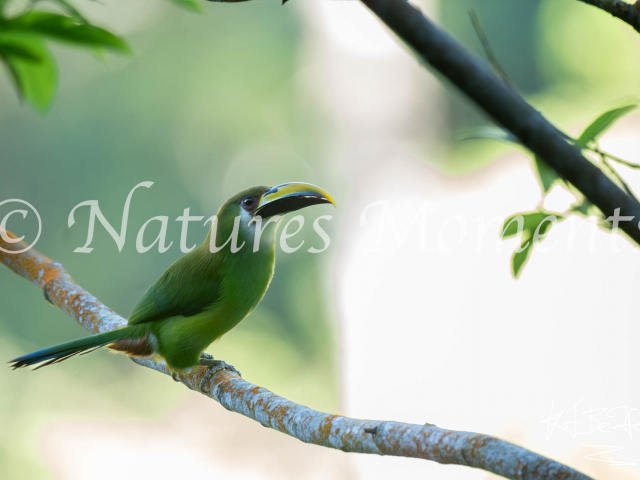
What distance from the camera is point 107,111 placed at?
9586 millimetres

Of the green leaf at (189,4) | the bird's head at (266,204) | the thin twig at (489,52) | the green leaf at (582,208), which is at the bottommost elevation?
the green leaf at (189,4)

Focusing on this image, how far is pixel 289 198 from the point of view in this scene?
254 centimetres

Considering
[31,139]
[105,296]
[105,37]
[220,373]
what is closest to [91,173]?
[31,139]

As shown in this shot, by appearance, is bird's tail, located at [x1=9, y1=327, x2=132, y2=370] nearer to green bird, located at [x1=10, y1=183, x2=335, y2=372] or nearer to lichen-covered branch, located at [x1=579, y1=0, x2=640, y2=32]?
green bird, located at [x1=10, y1=183, x2=335, y2=372]

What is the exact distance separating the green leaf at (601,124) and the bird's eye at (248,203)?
1.81 meters

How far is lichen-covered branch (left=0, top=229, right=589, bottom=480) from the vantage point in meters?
1.10

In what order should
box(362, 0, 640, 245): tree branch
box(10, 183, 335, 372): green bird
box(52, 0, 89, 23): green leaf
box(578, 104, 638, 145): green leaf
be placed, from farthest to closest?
1. box(10, 183, 335, 372): green bird
2. box(578, 104, 638, 145): green leaf
3. box(52, 0, 89, 23): green leaf
4. box(362, 0, 640, 245): tree branch

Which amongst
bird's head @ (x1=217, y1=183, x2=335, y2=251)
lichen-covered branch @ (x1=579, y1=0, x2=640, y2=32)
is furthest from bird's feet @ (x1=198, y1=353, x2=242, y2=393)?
lichen-covered branch @ (x1=579, y1=0, x2=640, y2=32)

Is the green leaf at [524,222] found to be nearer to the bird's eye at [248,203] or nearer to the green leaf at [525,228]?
the green leaf at [525,228]

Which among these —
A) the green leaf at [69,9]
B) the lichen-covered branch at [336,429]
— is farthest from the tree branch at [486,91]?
the lichen-covered branch at [336,429]

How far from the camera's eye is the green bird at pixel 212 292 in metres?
2.54

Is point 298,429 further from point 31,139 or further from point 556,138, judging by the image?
point 31,139

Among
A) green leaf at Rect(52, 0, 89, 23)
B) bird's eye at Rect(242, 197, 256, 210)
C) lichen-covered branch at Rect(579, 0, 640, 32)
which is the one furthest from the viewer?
bird's eye at Rect(242, 197, 256, 210)

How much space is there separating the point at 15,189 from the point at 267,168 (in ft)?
13.3
